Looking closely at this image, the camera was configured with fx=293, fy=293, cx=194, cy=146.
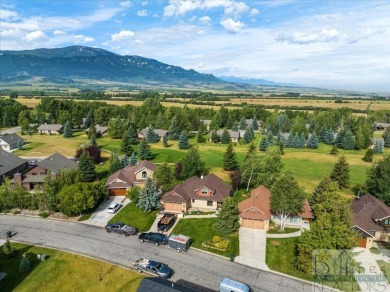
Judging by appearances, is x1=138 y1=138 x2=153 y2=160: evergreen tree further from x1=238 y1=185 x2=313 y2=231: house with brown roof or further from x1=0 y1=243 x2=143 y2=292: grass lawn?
x1=0 y1=243 x2=143 y2=292: grass lawn

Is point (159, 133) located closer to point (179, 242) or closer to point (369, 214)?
point (179, 242)

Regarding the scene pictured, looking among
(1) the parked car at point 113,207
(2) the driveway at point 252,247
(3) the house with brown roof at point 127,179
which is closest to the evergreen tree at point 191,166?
(3) the house with brown roof at point 127,179

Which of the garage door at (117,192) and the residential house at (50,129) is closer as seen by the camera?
the garage door at (117,192)

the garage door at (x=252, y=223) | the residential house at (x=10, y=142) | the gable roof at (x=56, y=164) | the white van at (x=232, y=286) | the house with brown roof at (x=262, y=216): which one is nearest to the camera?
the white van at (x=232, y=286)

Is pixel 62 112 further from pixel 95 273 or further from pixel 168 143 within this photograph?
pixel 95 273

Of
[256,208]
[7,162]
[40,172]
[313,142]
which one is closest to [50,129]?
[7,162]

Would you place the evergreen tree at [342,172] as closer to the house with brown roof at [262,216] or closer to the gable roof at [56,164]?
the house with brown roof at [262,216]
